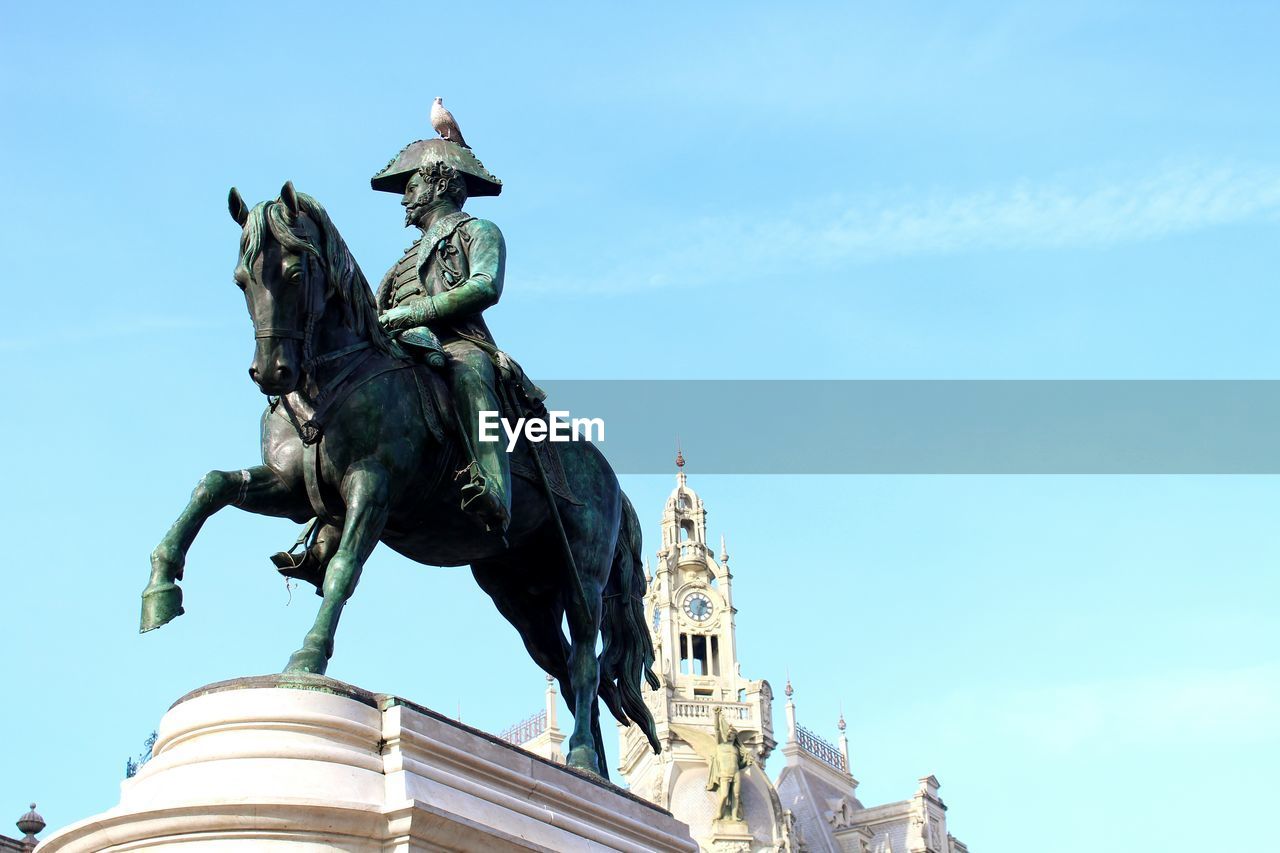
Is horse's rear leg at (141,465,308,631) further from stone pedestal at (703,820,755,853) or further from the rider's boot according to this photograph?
stone pedestal at (703,820,755,853)

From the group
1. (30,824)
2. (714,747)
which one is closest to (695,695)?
(714,747)

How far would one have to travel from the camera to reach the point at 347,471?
1087cm

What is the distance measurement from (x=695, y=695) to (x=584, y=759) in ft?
166

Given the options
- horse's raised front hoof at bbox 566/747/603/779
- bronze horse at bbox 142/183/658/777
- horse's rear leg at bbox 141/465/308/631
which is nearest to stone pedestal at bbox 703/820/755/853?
bronze horse at bbox 142/183/658/777

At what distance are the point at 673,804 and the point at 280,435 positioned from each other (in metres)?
50.0

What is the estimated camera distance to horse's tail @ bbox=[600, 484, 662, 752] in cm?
1333

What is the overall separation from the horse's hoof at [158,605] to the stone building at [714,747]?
4624 centimetres

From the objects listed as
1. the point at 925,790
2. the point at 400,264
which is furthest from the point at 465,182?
the point at 925,790

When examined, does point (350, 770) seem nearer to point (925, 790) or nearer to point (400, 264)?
point (400, 264)

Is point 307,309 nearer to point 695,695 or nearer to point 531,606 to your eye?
point 531,606

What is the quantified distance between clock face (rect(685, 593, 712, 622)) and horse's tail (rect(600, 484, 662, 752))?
50.4m

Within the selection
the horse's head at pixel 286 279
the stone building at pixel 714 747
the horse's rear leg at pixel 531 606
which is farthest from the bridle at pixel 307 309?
the stone building at pixel 714 747

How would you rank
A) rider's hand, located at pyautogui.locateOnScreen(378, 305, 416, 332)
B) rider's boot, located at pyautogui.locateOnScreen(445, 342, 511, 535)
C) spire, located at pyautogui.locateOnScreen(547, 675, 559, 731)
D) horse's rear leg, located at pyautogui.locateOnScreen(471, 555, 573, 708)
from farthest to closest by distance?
spire, located at pyautogui.locateOnScreen(547, 675, 559, 731) → horse's rear leg, located at pyautogui.locateOnScreen(471, 555, 573, 708) → rider's hand, located at pyautogui.locateOnScreen(378, 305, 416, 332) → rider's boot, located at pyautogui.locateOnScreen(445, 342, 511, 535)

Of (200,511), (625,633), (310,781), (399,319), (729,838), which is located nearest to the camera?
(310,781)
